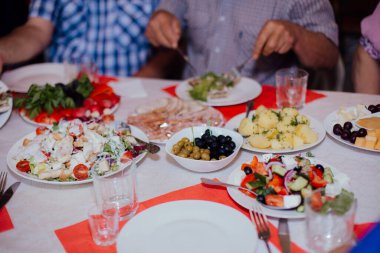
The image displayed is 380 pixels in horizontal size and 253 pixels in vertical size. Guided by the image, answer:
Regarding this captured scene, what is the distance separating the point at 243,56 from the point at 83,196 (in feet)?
5.37

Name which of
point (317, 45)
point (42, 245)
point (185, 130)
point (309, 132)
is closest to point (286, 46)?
point (317, 45)

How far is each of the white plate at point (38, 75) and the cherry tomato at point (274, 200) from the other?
158 cm

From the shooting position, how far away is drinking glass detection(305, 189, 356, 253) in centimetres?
100

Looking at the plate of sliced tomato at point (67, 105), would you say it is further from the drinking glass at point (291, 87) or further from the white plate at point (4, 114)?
the drinking glass at point (291, 87)

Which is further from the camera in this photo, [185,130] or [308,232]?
[185,130]

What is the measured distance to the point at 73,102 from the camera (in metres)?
2.00

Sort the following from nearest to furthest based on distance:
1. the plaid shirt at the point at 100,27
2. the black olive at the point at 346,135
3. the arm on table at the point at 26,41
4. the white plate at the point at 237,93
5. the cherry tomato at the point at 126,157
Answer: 1. the cherry tomato at the point at 126,157
2. the black olive at the point at 346,135
3. the white plate at the point at 237,93
4. the arm on table at the point at 26,41
5. the plaid shirt at the point at 100,27

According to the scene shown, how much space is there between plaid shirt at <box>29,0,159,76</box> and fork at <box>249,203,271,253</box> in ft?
6.91

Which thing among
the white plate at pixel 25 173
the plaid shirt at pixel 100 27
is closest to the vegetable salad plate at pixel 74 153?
the white plate at pixel 25 173

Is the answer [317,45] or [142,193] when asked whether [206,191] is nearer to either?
[142,193]

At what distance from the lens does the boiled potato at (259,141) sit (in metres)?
1.54

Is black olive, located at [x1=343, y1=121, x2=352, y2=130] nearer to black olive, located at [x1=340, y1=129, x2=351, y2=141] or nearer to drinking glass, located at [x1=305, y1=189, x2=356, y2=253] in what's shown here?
black olive, located at [x1=340, y1=129, x2=351, y2=141]

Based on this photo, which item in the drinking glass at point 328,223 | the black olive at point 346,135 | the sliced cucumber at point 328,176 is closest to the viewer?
the drinking glass at point 328,223

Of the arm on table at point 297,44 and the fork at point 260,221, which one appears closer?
the fork at point 260,221
